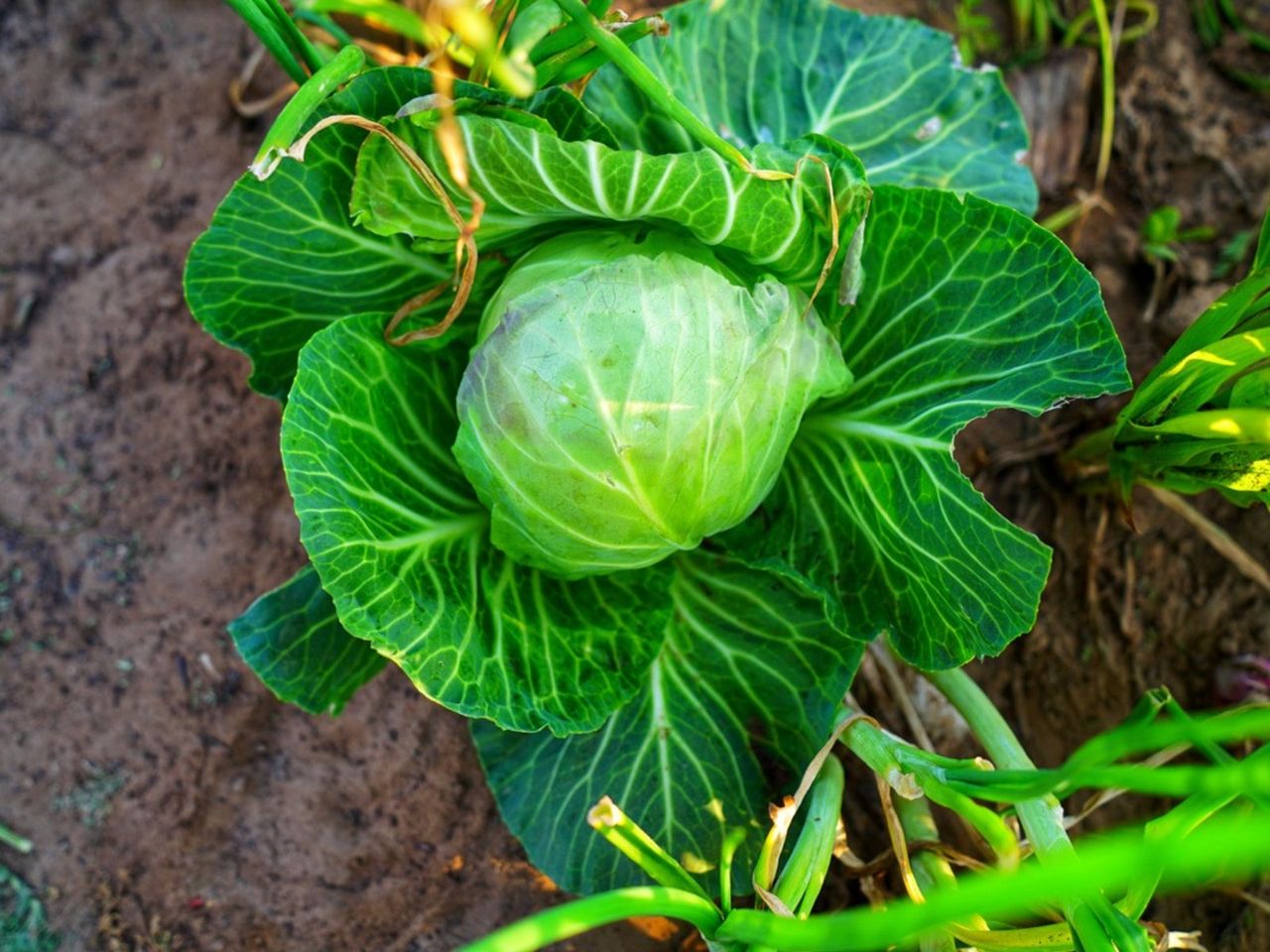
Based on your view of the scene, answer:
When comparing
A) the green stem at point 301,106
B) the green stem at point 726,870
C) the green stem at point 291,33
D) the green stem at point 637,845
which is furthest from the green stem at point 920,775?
the green stem at point 291,33

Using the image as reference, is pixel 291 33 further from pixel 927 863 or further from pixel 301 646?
pixel 927 863

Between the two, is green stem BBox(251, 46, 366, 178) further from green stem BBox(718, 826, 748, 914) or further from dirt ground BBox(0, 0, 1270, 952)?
green stem BBox(718, 826, 748, 914)

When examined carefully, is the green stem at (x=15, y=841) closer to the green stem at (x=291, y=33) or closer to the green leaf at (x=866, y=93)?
the green stem at (x=291, y=33)

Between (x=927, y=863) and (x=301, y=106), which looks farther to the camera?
(x=927, y=863)

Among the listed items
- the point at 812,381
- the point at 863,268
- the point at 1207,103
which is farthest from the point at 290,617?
the point at 1207,103

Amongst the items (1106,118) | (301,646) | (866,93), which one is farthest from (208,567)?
(1106,118)
